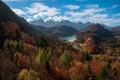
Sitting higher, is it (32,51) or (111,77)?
→ (32,51)

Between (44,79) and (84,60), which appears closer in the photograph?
(44,79)

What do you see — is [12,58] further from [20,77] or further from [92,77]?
[92,77]

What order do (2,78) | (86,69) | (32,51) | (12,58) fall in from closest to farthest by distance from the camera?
1. (2,78)
2. (12,58)
3. (86,69)
4. (32,51)

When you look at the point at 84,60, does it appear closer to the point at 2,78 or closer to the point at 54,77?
the point at 54,77

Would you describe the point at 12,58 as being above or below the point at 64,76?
above

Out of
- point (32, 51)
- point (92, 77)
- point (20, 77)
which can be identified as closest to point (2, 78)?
point (20, 77)

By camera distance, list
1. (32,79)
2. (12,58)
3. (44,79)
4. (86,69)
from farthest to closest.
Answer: (86,69) → (12,58) → (44,79) → (32,79)

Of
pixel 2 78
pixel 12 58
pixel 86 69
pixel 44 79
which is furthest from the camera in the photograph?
pixel 86 69

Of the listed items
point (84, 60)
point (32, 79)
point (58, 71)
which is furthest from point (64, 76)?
point (84, 60)

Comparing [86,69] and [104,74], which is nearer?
[104,74]
